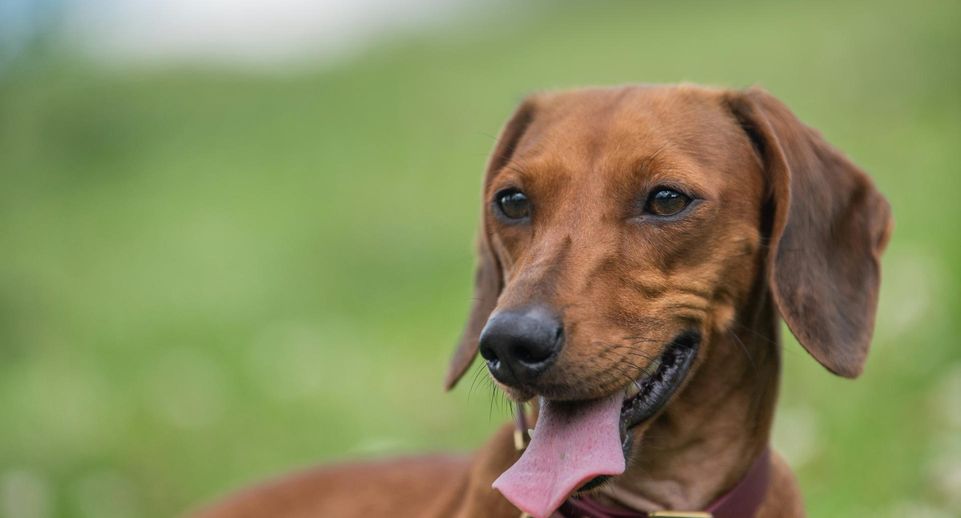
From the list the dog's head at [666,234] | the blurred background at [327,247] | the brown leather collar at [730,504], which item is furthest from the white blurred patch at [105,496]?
the brown leather collar at [730,504]

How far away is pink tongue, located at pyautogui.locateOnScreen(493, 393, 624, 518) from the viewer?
3.20 meters

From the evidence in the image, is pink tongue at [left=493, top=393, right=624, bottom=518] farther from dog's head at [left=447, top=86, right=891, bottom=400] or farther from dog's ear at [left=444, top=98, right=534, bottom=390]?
dog's ear at [left=444, top=98, right=534, bottom=390]

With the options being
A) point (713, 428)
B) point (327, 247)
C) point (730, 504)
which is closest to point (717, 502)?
point (730, 504)

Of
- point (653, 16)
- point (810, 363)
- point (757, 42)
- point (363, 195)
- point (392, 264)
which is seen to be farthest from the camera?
point (653, 16)

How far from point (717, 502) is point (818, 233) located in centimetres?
86

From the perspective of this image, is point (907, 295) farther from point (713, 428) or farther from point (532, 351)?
point (532, 351)

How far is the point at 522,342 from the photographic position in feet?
10.3

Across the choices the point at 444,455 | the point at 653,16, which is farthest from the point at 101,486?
the point at 653,16

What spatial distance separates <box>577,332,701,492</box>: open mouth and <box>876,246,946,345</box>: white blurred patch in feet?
10.9

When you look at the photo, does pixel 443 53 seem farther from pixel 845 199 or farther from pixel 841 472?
pixel 845 199

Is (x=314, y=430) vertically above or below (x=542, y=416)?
below

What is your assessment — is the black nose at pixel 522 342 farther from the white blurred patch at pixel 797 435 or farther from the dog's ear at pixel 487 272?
the white blurred patch at pixel 797 435

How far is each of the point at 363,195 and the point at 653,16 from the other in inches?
286

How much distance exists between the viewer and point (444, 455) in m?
4.82
